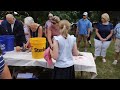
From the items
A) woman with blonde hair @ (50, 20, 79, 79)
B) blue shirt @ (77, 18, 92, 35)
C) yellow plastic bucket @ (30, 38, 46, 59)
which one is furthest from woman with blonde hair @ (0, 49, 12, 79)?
blue shirt @ (77, 18, 92, 35)

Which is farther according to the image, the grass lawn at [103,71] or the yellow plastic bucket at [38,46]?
the grass lawn at [103,71]

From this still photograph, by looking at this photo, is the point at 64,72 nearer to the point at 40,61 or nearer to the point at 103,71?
the point at 40,61

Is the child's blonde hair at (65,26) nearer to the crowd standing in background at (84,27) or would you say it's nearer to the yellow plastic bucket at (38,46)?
the yellow plastic bucket at (38,46)

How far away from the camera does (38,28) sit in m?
3.29

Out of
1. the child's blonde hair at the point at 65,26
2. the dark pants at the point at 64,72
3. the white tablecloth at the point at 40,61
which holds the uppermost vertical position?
the child's blonde hair at the point at 65,26

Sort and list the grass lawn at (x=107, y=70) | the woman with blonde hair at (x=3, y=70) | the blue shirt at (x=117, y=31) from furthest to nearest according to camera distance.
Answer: the blue shirt at (x=117, y=31) → the grass lawn at (x=107, y=70) → the woman with blonde hair at (x=3, y=70)

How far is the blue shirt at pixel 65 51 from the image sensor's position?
2551 mm

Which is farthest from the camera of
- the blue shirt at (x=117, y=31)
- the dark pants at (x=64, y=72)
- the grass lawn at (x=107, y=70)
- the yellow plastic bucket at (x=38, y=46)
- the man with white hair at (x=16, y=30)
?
the blue shirt at (x=117, y=31)

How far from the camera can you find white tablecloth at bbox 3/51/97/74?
2.82m

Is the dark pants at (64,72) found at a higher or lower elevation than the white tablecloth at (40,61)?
lower

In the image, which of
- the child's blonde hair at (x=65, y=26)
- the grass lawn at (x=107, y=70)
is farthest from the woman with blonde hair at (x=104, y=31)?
the child's blonde hair at (x=65, y=26)

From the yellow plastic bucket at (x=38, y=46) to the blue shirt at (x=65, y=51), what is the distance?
314mm
